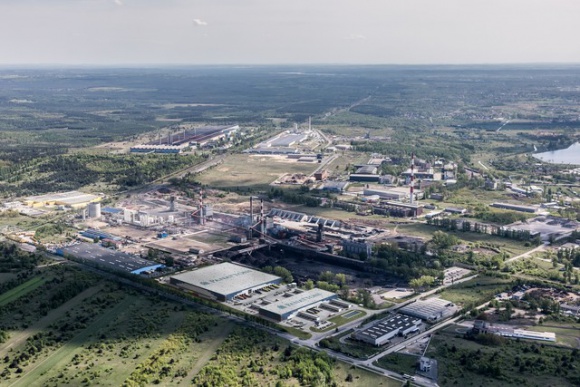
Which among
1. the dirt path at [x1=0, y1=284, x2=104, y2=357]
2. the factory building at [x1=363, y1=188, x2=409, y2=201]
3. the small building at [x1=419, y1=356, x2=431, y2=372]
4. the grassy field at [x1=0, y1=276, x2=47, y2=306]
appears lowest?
the factory building at [x1=363, y1=188, x2=409, y2=201]

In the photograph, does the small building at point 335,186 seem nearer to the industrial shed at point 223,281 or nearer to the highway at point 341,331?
the industrial shed at point 223,281

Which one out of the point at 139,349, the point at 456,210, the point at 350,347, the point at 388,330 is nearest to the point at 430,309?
the point at 388,330

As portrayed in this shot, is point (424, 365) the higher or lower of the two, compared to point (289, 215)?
higher

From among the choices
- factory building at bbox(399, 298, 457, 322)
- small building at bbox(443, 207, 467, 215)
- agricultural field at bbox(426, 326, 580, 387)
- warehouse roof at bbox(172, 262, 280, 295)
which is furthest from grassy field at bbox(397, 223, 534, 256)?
agricultural field at bbox(426, 326, 580, 387)

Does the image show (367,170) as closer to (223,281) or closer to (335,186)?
(335,186)

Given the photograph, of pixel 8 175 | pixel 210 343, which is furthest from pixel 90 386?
pixel 8 175

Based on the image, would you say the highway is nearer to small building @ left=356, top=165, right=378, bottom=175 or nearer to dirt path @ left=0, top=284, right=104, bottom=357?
dirt path @ left=0, top=284, right=104, bottom=357
